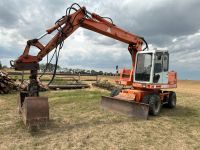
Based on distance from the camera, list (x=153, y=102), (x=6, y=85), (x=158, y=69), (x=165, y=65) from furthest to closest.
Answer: (x=6, y=85) < (x=165, y=65) < (x=158, y=69) < (x=153, y=102)

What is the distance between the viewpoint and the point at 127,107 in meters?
10.7

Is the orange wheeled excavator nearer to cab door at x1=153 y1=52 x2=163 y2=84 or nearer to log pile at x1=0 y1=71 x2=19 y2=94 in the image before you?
cab door at x1=153 y1=52 x2=163 y2=84

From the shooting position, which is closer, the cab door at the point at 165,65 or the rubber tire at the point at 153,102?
the rubber tire at the point at 153,102

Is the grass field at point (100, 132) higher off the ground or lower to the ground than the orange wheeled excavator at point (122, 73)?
lower

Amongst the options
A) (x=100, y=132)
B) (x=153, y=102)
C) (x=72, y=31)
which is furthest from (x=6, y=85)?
(x=100, y=132)

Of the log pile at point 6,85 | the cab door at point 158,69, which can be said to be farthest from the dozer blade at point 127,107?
the log pile at point 6,85

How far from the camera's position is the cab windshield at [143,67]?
11.3 meters

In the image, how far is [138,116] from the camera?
10.2 meters

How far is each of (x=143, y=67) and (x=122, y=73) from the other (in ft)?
4.00

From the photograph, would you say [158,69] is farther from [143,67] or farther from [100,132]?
[100,132]

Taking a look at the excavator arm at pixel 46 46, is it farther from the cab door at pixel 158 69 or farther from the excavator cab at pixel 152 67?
the cab door at pixel 158 69

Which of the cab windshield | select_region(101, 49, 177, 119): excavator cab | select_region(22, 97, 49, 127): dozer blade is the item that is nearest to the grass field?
select_region(22, 97, 49, 127): dozer blade

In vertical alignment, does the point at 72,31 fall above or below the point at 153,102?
above

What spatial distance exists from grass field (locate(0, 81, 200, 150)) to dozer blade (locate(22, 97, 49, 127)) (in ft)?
0.96
